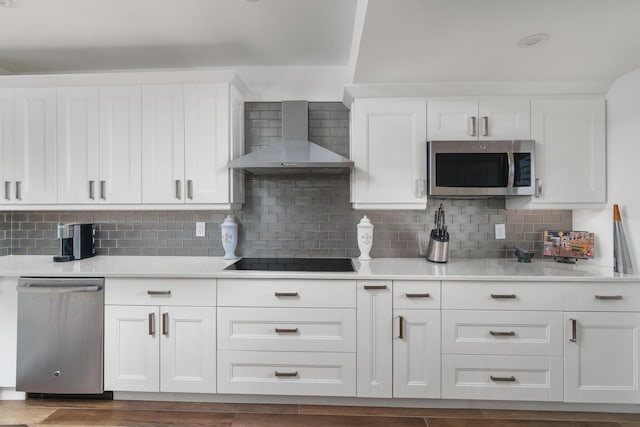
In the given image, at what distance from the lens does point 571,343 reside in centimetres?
204

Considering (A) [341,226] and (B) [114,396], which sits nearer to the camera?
(B) [114,396]

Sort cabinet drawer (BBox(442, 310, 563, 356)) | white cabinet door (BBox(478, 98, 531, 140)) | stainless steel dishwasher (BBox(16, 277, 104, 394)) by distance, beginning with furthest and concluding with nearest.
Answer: white cabinet door (BBox(478, 98, 531, 140))
stainless steel dishwasher (BBox(16, 277, 104, 394))
cabinet drawer (BBox(442, 310, 563, 356))

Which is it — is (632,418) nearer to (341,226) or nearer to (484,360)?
(484,360)

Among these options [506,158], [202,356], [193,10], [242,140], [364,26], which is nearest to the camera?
[364,26]

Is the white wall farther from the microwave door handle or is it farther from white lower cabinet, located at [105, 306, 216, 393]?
white lower cabinet, located at [105, 306, 216, 393]

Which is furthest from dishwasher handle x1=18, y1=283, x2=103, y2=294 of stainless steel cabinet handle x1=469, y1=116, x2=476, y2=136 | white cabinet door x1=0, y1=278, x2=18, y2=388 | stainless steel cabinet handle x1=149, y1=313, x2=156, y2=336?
stainless steel cabinet handle x1=469, y1=116, x2=476, y2=136

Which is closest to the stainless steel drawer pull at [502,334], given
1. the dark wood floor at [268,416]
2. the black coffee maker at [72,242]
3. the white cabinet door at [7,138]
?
the dark wood floor at [268,416]

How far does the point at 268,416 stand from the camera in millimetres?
2074

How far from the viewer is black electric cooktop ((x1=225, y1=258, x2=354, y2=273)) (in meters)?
2.28

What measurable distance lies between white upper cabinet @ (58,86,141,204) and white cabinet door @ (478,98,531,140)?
2.59 metres

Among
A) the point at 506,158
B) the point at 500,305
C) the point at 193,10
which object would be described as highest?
the point at 193,10

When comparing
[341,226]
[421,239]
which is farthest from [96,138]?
[421,239]

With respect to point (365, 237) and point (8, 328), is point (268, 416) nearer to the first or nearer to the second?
point (365, 237)

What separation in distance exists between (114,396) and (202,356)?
712mm
